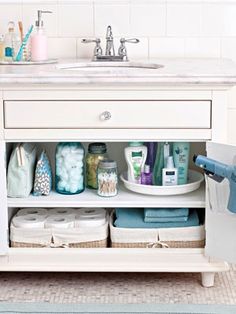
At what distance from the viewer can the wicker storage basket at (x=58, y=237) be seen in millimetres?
2480

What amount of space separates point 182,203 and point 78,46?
0.86 meters

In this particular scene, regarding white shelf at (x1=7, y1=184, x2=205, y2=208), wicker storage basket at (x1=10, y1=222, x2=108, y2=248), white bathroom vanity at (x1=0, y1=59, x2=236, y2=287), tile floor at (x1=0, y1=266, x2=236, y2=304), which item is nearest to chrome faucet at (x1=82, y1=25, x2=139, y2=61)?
white bathroom vanity at (x1=0, y1=59, x2=236, y2=287)

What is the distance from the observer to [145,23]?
2.85 metres

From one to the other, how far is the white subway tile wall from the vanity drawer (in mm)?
597

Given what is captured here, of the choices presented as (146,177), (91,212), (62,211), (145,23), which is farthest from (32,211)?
(145,23)

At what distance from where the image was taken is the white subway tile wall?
2.83 meters

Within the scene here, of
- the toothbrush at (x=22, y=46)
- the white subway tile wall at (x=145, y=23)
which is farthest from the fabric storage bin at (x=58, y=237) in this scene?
the white subway tile wall at (x=145, y=23)

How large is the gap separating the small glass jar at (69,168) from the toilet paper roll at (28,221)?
127 mm

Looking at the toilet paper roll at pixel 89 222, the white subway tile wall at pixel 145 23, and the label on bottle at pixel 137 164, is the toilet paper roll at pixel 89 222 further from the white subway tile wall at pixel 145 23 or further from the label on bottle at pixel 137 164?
the white subway tile wall at pixel 145 23

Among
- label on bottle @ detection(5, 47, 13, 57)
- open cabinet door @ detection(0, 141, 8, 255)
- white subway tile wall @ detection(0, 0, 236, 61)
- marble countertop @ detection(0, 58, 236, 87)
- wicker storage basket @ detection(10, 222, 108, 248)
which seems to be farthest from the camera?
white subway tile wall @ detection(0, 0, 236, 61)

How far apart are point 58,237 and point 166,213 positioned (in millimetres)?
396

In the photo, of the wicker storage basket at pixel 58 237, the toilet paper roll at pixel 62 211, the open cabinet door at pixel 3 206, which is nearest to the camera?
the open cabinet door at pixel 3 206

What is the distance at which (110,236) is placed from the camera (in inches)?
99.0

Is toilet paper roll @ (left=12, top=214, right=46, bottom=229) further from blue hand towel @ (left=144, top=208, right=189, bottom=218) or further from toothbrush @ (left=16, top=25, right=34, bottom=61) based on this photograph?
toothbrush @ (left=16, top=25, right=34, bottom=61)
